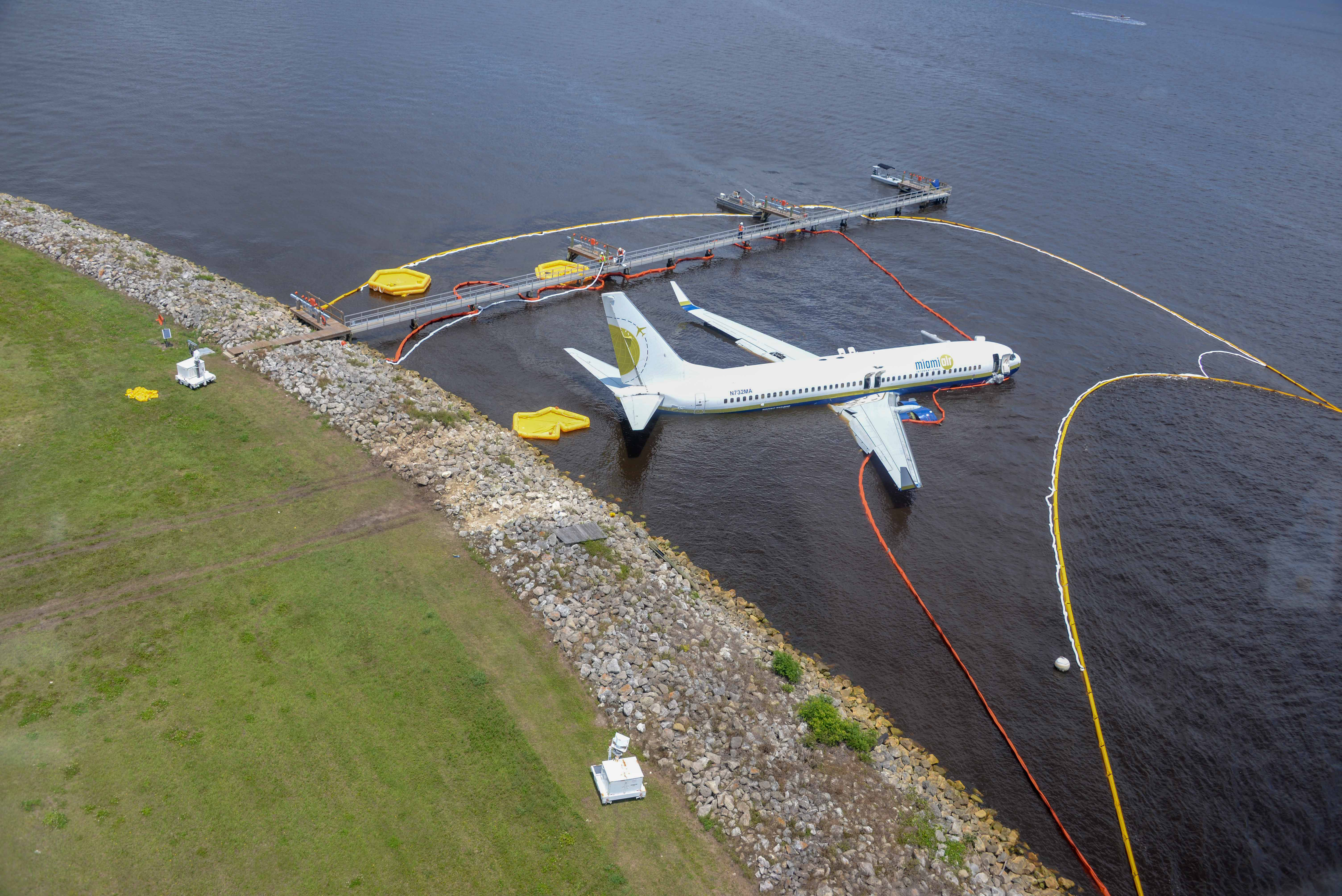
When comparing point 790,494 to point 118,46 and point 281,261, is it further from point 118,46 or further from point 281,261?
point 118,46

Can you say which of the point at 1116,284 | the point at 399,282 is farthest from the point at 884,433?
the point at 399,282

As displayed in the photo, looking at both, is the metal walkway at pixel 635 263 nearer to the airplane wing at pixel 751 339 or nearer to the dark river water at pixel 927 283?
the dark river water at pixel 927 283

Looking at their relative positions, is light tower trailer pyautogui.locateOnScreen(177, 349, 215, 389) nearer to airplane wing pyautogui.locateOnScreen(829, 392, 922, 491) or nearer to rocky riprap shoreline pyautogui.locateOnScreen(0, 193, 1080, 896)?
rocky riprap shoreline pyautogui.locateOnScreen(0, 193, 1080, 896)

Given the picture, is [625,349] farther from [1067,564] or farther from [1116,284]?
[1116,284]

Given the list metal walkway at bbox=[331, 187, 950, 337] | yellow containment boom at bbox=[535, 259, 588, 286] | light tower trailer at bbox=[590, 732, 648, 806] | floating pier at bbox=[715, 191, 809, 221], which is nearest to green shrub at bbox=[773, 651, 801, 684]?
light tower trailer at bbox=[590, 732, 648, 806]

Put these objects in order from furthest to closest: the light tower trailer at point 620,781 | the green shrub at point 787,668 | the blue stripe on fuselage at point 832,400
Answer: the blue stripe on fuselage at point 832,400, the green shrub at point 787,668, the light tower trailer at point 620,781

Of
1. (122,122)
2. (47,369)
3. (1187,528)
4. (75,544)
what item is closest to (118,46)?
(122,122)

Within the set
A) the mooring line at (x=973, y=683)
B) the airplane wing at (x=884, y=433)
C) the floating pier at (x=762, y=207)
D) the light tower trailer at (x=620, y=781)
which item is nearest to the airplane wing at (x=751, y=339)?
Result: the airplane wing at (x=884, y=433)

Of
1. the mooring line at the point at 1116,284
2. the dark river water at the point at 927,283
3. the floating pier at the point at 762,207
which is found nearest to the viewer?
the dark river water at the point at 927,283
